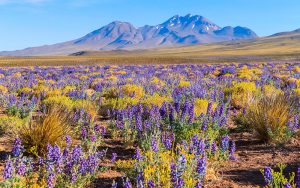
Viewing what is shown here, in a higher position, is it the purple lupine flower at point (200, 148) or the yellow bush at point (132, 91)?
the purple lupine flower at point (200, 148)

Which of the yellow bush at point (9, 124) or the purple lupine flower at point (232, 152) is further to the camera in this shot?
the yellow bush at point (9, 124)

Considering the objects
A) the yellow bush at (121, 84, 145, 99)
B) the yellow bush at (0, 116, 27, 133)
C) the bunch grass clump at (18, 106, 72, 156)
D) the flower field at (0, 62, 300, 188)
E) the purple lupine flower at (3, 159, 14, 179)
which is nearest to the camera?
the purple lupine flower at (3, 159, 14, 179)

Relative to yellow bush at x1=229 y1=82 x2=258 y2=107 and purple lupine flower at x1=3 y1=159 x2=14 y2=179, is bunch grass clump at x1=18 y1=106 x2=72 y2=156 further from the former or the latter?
yellow bush at x1=229 y1=82 x2=258 y2=107

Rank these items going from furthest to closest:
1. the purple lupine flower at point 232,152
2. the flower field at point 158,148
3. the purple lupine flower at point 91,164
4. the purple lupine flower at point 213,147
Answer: the purple lupine flower at point 232,152 < the purple lupine flower at point 213,147 < the purple lupine flower at point 91,164 < the flower field at point 158,148

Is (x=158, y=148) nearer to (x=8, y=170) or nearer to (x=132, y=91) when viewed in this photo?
(x=8, y=170)

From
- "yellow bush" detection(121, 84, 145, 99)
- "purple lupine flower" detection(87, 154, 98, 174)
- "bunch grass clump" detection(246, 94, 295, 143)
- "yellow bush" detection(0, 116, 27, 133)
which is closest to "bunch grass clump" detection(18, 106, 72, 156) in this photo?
"yellow bush" detection(0, 116, 27, 133)

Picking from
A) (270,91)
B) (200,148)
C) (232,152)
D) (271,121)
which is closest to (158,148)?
(200,148)

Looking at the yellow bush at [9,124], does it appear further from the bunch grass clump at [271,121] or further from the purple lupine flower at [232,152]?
the bunch grass clump at [271,121]

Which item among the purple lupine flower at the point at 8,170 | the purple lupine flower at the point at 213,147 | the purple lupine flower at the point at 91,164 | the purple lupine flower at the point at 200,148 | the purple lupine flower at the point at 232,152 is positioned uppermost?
the purple lupine flower at the point at 8,170

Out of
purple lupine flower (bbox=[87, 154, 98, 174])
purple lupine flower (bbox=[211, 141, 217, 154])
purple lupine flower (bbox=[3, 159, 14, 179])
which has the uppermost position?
purple lupine flower (bbox=[3, 159, 14, 179])

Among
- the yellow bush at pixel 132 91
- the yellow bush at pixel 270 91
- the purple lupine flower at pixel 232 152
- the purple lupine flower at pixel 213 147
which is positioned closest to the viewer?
the purple lupine flower at pixel 213 147

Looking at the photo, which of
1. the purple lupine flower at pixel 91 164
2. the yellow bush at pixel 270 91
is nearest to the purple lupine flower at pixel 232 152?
the purple lupine flower at pixel 91 164

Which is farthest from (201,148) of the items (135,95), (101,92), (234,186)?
(101,92)

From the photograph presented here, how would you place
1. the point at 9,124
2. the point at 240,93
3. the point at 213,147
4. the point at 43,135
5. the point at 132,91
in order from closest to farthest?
the point at 213,147, the point at 43,135, the point at 9,124, the point at 240,93, the point at 132,91
